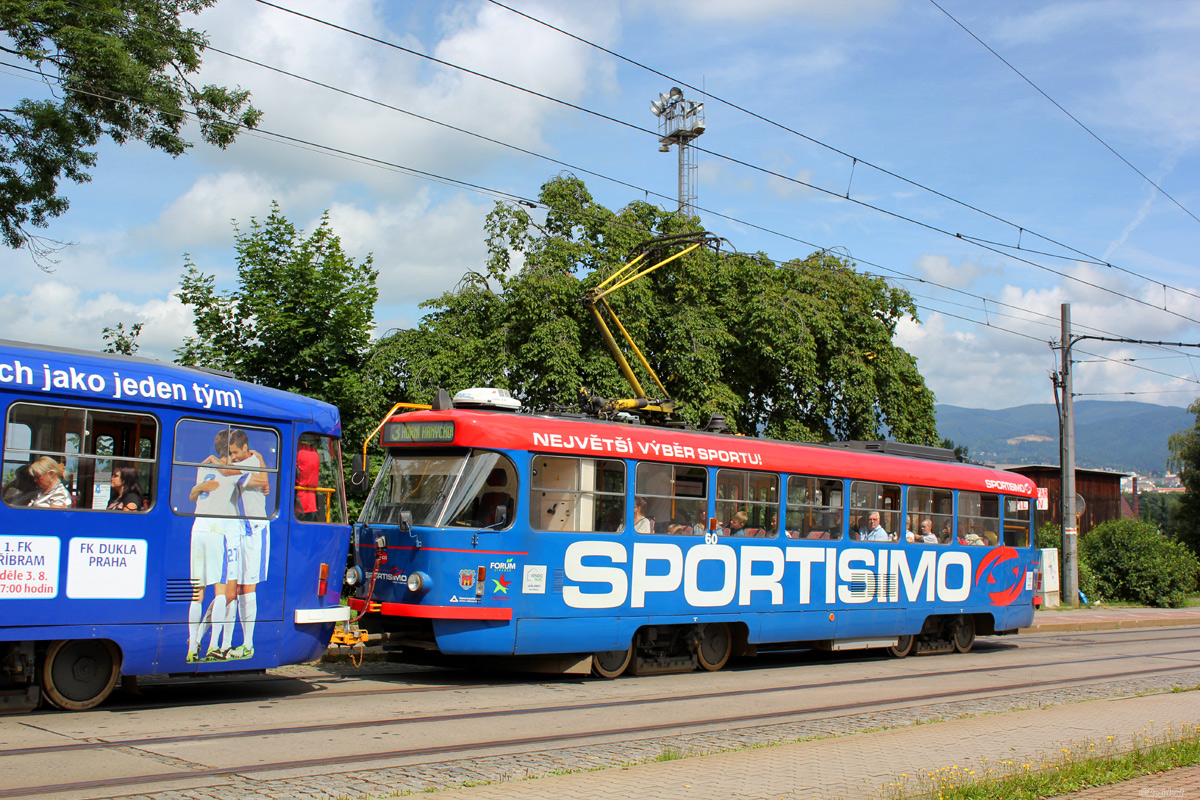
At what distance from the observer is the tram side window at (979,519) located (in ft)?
59.3

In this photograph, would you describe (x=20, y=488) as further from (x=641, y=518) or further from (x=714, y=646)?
(x=714, y=646)

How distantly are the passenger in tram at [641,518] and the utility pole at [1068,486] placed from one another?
1814cm

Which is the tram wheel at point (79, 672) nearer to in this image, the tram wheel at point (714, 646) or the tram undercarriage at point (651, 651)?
the tram undercarriage at point (651, 651)

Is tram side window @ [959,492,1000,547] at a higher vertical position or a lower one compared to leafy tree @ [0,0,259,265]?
lower

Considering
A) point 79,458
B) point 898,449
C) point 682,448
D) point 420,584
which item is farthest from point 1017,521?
point 79,458

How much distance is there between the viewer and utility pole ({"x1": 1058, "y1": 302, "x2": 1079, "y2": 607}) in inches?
1092

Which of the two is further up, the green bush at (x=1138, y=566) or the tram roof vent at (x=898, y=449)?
the tram roof vent at (x=898, y=449)

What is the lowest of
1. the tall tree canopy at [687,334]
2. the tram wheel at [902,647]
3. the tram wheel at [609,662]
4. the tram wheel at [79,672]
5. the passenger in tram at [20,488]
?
the tram wheel at [902,647]

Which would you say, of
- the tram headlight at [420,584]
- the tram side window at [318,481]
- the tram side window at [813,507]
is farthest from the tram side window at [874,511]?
the tram side window at [318,481]

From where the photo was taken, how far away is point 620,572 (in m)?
12.8

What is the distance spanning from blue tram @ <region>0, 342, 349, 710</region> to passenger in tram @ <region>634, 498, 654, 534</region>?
385 centimetres

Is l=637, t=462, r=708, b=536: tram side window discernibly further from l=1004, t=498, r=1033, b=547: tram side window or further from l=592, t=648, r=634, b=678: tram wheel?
l=1004, t=498, r=1033, b=547: tram side window

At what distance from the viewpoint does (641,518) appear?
Answer: 1318 cm

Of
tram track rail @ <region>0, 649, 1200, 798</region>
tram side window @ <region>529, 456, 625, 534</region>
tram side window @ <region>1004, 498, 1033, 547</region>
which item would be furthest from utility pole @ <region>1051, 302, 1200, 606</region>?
tram side window @ <region>529, 456, 625, 534</region>
